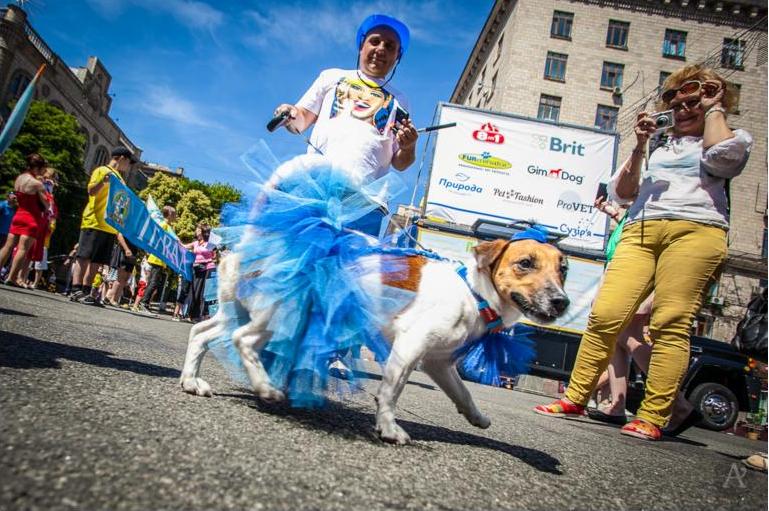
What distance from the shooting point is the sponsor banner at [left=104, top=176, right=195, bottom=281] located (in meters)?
6.06

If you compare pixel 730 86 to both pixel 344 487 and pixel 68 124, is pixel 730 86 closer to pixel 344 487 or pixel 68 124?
pixel 344 487

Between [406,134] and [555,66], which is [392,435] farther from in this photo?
[555,66]

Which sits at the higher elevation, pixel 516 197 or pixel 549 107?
pixel 549 107

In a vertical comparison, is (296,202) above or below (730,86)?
below

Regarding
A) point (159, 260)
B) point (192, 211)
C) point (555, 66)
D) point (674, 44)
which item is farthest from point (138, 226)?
point (192, 211)

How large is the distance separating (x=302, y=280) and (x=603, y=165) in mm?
11705

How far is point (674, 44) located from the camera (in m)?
24.1

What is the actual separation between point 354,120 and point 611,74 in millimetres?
26263

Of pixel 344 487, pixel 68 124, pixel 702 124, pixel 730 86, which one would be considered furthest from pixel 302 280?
pixel 68 124

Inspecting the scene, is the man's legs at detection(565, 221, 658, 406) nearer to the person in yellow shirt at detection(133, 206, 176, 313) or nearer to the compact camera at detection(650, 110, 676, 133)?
the compact camera at detection(650, 110, 676, 133)

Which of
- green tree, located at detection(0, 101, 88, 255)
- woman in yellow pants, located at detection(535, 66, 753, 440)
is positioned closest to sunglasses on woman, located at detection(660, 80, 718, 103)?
woman in yellow pants, located at detection(535, 66, 753, 440)

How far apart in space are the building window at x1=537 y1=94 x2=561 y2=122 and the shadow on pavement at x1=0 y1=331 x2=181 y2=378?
960 inches

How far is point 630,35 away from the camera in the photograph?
23906mm

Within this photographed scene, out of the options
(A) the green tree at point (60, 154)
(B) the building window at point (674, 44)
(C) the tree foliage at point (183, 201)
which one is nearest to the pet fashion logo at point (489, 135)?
(B) the building window at point (674, 44)
